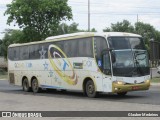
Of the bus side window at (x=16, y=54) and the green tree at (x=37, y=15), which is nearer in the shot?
the bus side window at (x=16, y=54)

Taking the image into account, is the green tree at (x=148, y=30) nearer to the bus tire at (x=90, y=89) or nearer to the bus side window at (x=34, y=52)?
the bus side window at (x=34, y=52)

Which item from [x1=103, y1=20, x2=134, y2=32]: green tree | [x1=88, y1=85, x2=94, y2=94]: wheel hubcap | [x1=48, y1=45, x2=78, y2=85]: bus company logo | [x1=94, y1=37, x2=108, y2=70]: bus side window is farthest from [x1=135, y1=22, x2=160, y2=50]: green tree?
[x1=94, y1=37, x2=108, y2=70]: bus side window

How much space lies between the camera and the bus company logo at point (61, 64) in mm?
24933

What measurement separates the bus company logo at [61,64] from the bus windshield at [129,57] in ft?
11.4

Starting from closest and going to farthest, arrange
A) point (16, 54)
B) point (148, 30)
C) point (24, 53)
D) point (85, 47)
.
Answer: point (85, 47)
point (24, 53)
point (16, 54)
point (148, 30)

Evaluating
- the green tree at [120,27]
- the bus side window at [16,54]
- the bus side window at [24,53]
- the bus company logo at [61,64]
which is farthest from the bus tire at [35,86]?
the green tree at [120,27]

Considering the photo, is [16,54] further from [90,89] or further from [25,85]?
[90,89]

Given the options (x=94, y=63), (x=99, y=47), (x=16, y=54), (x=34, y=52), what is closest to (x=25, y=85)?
(x=16, y=54)

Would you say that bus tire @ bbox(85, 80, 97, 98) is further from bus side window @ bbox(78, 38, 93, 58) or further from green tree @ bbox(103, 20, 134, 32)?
green tree @ bbox(103, 20, 134, 32)

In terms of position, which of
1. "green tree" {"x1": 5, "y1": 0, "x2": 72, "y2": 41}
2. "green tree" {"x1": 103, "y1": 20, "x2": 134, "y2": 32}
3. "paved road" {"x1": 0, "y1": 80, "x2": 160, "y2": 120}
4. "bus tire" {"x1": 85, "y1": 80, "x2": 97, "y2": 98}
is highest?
"green tree" {"x1": 103, "y1": 20, "x2": 134, "y2": 32}

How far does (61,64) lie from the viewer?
85.1 feet

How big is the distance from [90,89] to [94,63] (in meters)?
1.37

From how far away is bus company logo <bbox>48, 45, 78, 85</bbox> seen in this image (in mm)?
24933

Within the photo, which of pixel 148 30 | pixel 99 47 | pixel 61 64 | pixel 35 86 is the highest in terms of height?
pixel 148 30
